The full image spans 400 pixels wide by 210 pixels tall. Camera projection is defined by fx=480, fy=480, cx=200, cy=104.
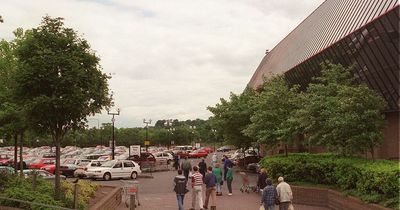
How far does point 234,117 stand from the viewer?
40062mm

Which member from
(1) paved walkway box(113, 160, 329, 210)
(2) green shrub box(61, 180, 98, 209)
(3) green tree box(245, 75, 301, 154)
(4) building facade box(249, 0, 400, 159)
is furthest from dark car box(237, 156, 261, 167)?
(2) green shrub box(61, 180, 98, 209)

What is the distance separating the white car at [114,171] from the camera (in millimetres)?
32250

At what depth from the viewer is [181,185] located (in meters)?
16.0

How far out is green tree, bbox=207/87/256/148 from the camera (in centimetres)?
3978

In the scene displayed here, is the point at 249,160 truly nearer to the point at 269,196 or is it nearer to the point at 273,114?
the point at 273,114

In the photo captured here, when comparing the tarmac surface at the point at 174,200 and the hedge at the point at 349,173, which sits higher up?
the hedge at the point at 349,173

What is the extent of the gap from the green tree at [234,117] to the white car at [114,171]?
10.1 meters

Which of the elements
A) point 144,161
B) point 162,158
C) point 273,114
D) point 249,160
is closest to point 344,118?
point 273,114

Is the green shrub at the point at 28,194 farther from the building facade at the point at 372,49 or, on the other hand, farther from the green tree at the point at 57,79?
the building facade at the point at 372,49

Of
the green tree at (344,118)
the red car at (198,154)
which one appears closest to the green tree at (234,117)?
the green tree at (344,118)

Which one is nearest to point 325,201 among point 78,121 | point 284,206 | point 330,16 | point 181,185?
point 284,206

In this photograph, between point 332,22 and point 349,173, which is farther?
point 332,22

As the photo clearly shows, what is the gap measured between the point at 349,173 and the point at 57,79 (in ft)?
35.5

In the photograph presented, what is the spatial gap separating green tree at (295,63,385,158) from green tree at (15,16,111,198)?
9467mm
